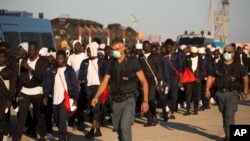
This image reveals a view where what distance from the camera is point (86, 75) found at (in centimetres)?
1019

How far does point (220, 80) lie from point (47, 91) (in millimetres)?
3309

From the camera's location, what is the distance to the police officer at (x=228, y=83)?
29.7ft

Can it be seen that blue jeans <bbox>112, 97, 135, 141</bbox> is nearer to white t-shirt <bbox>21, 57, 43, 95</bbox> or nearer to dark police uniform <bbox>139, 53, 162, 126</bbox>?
white t-shirt <bbox>21, 57, 43, 95</bbox>

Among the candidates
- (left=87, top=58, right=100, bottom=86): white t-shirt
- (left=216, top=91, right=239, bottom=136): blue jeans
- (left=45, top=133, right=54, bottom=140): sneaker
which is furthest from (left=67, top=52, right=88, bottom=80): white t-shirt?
(left=216, top=91, right=239, bottom=136): blue jeans

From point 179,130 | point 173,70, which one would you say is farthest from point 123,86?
point 173,70

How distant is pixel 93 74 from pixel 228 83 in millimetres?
2785

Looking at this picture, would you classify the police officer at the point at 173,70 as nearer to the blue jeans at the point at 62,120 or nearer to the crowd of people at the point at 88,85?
the crowd of people at the point at 88,85

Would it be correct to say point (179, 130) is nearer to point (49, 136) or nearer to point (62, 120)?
point (49, 136)

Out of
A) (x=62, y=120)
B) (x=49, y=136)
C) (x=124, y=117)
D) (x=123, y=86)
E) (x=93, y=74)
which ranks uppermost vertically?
(x=123, y=86)

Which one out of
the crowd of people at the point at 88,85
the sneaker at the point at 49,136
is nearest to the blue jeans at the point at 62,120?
the crowd of people at the point at 88,85

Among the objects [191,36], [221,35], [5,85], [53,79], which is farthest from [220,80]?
[221,35]

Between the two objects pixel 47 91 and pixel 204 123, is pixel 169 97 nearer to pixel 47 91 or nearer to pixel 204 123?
pixel 204 123

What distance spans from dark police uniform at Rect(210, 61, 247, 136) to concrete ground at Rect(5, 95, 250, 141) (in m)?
0.84

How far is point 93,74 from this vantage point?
10094 mm
